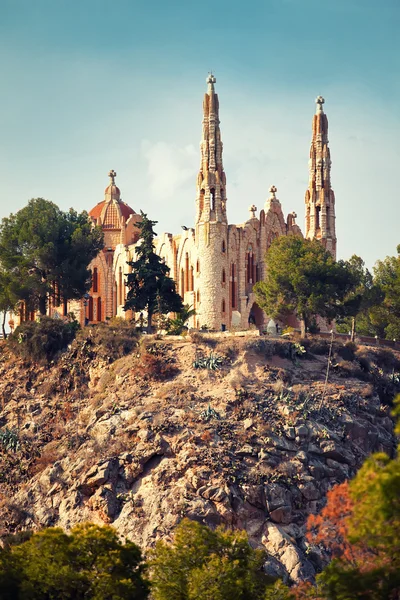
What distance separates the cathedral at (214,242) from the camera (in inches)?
2645

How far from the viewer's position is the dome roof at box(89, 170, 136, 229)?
7938cm

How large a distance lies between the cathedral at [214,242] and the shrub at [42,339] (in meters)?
7.62

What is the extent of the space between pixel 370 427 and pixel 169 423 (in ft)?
33.1

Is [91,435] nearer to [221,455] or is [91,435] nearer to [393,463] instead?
[221,455]

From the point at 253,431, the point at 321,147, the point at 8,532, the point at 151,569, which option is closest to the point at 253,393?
the point at 253,431

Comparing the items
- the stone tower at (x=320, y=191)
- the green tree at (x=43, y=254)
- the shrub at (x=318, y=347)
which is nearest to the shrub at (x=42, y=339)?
the green tree at (x=43, y=254)

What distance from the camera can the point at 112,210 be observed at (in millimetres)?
79625

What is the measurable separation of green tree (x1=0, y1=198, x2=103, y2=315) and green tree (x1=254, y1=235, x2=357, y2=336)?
10.5m

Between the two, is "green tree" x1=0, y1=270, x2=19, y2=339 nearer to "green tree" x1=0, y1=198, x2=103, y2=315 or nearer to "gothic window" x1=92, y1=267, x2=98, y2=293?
"green tree" x1=0, y1=198, x2=103, y2=315

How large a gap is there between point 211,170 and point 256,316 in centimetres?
953

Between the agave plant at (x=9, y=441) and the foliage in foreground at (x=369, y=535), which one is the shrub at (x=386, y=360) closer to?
the agave plant at (x=9, y=441)

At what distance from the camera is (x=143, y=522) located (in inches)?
1895

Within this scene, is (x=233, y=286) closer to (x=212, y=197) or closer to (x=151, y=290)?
(x=212, y=197)

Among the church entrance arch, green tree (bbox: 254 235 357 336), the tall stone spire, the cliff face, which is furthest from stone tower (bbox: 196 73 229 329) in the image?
the cliff face
